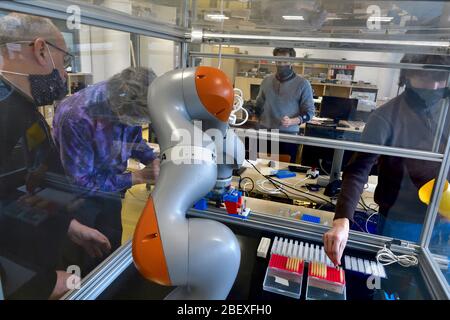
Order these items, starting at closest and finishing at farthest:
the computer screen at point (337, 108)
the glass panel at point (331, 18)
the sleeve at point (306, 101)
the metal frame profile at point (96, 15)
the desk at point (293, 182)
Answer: the metal frame profile at point (96, 15), the glass panel at point (331, 18), the desk at point (293, 182), the sleeve at point (306, 101), the computer screen at point (337, 108)

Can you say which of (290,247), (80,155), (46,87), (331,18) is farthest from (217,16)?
(290,247)

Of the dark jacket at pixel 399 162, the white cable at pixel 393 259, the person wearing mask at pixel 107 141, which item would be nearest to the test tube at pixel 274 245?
the dark jacket at pixel 399 162

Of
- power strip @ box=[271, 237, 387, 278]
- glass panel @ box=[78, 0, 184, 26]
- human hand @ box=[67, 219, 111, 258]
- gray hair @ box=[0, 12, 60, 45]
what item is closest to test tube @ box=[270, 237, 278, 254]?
power strip @ box=[271, 237, 387, 278]

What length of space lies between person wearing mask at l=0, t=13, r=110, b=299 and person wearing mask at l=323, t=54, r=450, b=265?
89 centimetres

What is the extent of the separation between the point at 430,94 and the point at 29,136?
1392 mm

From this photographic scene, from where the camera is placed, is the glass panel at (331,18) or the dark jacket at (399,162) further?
the dark jacket at (399,162)

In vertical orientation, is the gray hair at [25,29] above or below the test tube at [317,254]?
above

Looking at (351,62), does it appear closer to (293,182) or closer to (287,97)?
(293,182)

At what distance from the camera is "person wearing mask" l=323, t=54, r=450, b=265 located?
0.93m

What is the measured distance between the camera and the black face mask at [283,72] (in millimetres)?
2302

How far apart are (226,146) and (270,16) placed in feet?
1.64

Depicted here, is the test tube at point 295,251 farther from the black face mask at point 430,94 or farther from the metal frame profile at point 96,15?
the metal frame profile at point 96,15

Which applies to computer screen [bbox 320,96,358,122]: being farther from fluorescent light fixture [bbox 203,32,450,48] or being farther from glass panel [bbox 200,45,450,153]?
fluorescent light fixture [bbox 203,32,450,48]

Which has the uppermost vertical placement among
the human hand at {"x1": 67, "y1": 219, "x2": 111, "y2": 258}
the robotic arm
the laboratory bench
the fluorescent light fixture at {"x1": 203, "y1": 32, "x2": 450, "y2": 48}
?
the fluorescent light fixture at {"x1": 203, "y1": 32, "x2": 450, "y2": 48}
